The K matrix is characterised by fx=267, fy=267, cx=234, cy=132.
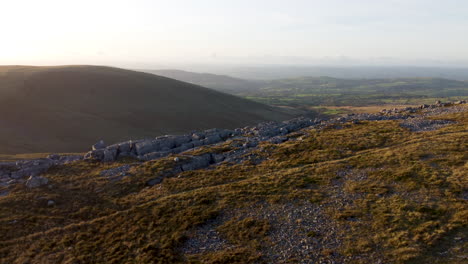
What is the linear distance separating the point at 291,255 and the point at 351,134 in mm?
30605

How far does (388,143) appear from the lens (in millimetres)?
36594

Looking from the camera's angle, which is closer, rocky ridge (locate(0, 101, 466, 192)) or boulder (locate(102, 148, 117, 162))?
rocky ridge (locate(0, 101, 466, 192))

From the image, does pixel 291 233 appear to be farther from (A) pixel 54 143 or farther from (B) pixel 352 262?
(A) pixel 54 143

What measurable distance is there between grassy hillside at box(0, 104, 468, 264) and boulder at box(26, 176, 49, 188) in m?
0.80

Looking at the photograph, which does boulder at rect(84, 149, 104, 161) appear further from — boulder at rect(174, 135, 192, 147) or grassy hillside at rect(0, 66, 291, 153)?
grassy hillside at rect(0, 66, 291, 153)

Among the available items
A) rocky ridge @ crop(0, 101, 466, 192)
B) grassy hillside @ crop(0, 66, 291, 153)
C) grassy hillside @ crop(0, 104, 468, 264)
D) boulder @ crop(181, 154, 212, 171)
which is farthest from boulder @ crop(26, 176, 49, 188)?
grassy hillside @ crop(0, 66, 291, 153)

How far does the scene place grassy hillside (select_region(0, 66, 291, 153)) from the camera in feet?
240

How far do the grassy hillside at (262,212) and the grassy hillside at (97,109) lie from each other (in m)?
44.6

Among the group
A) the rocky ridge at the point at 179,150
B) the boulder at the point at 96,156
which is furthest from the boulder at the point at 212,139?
the boulder at the point at 96,156

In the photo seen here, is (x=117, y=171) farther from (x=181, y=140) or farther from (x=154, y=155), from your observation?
(x=181, y=140)

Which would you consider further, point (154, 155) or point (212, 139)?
point (212, 139)

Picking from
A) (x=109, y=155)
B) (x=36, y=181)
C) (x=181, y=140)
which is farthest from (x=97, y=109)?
(x=36, y=181)

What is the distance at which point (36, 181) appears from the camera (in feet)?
96.4

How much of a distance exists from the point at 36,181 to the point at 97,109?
7577 centimetres
